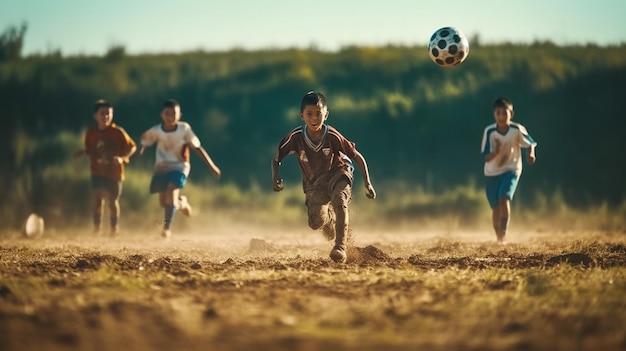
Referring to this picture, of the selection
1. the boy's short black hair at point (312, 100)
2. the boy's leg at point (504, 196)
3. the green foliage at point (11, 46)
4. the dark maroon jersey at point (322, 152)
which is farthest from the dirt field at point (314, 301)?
the green foliage at point (11, 46)

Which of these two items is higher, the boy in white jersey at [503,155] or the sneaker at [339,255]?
the boy in white jersey at [503,155]

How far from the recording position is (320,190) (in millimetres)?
9242

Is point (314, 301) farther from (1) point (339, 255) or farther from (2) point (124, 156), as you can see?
(2) point (124, 156)

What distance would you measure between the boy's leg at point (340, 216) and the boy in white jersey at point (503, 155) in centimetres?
323

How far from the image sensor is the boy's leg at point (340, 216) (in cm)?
871

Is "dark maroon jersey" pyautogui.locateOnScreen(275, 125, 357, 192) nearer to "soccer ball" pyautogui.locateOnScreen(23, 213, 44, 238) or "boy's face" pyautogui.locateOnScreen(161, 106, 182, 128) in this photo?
"boy's face" pyautogui.locateOnScreen(161, 106, 182, 128)

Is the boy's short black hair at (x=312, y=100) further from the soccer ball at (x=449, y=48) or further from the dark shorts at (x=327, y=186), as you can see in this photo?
the soccer ball at (x=449, y=48)

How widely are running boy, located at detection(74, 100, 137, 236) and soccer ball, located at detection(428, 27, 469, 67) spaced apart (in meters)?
4.30

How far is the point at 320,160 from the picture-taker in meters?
9.21

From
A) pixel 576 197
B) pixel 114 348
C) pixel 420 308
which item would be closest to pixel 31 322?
pixel 114 348

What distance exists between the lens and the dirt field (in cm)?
477

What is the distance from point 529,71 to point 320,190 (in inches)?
739

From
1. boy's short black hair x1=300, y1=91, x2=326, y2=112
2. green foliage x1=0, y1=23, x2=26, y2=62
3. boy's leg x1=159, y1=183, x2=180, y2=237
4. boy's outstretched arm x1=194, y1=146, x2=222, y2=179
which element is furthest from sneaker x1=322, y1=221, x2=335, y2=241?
green foliage x1=0, y1=23, x2=26, y2=62

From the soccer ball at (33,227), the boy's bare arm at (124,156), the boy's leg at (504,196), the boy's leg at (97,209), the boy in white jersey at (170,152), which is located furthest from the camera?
the soccer ball at (33,227)
